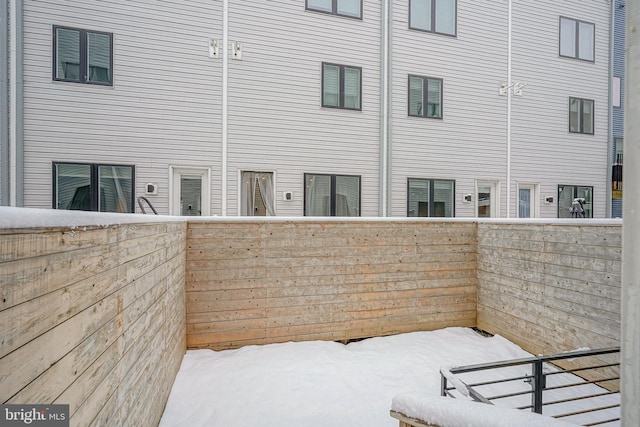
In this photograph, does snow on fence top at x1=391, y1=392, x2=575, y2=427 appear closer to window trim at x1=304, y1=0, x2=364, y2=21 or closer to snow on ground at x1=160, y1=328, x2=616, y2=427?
snow on ground at x1=160, y1=328, x2=616, y2=427

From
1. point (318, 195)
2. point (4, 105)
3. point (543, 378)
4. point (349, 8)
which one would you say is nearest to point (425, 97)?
point (349, 8)

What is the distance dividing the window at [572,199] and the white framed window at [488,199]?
1.69 m

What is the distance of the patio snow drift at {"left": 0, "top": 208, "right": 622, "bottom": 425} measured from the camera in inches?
44.2

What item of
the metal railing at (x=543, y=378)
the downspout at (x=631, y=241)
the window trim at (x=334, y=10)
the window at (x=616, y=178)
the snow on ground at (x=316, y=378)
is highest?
the window trim at (x=334, y=10)

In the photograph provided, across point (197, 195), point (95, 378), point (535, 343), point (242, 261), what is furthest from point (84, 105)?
point (535, 343)

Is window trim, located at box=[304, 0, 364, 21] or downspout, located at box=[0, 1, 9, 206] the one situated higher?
window trim, located at box=[304, 0, 364, 21]

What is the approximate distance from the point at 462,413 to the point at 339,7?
7271 mm

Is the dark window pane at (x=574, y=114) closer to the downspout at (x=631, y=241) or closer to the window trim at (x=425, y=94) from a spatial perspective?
the window trim at (x=425, y=94)

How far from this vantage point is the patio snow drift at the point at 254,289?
1.12m

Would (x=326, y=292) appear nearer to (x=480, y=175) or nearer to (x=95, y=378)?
(x=95, y=378)

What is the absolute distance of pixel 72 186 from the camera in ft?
17.0

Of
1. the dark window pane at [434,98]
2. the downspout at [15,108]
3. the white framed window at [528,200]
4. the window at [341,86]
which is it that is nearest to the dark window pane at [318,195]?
the window at [341,86]

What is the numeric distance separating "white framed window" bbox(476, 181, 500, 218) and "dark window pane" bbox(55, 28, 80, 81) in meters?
8.03

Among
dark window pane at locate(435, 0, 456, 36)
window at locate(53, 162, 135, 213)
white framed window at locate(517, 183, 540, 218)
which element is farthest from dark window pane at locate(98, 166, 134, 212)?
white framed window at locate(517, 183, 540, 218)
